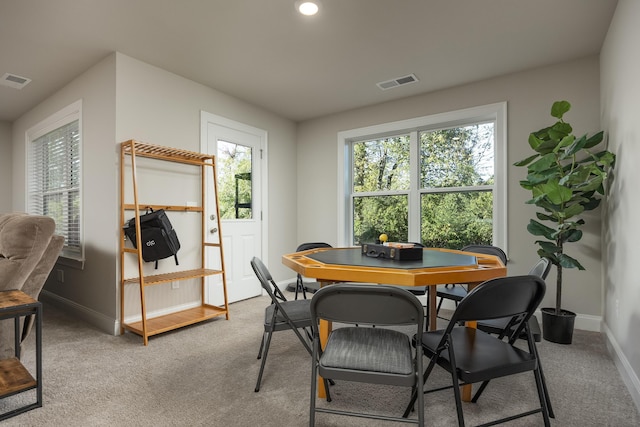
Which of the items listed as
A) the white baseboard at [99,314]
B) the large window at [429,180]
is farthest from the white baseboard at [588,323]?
the white baseboard at [99,314]

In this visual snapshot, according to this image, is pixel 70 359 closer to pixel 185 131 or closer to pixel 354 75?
pixel 185 131

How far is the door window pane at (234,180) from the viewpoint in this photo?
4148 millimetres

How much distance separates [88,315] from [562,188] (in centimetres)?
455

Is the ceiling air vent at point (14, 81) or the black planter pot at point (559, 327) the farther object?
the ceiling air vent at point (14, 81)

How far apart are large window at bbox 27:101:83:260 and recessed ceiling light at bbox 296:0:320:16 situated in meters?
2.72

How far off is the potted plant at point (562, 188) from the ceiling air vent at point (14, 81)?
5.37m

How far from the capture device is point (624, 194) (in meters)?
2.38

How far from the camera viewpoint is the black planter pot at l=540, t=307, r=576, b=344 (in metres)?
2.85

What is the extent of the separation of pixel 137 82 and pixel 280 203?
2.39 metres

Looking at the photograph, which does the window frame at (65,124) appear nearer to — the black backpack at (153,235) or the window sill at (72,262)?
the window sill at (72,262)

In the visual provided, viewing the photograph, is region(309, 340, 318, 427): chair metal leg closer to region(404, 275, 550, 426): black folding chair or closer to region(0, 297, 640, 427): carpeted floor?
region(0, 297, 640, 427): carpeted floor

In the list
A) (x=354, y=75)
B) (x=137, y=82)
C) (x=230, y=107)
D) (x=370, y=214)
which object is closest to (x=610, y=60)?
(x=354, y=75)

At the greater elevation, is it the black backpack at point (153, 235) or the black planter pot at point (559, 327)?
the black backpack at point (153, 235)

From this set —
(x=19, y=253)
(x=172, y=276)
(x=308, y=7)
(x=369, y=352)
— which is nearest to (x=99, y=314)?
(x=172, y=276)
